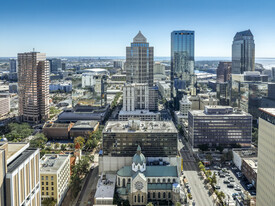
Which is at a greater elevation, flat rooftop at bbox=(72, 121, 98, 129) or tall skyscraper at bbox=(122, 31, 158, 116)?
tall skyscraper at bbox=(122, 31, 158, 116)

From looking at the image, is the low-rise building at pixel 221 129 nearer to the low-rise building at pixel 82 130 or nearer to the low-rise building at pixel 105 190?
the low-rise building at pixel 105 190

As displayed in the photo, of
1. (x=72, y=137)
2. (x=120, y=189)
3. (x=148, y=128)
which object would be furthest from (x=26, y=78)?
(x=120, y=189)

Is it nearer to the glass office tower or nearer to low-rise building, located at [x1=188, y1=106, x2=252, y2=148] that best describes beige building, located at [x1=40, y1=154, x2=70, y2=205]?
low-rise building, located at [x1=188, y1=106, x2=252, y2=148]

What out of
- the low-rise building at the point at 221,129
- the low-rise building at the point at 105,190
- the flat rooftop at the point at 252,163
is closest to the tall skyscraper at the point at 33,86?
the low-rise building at the point at 221,129

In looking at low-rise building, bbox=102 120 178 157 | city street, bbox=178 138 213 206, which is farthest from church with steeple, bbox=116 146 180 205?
low-rise building, bbox=102 120 178 157

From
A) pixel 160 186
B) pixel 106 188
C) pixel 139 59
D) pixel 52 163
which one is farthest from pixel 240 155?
pixel 139 59

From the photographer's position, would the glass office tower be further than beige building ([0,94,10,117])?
Yes

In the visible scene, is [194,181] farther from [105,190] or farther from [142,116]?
[142,116]
